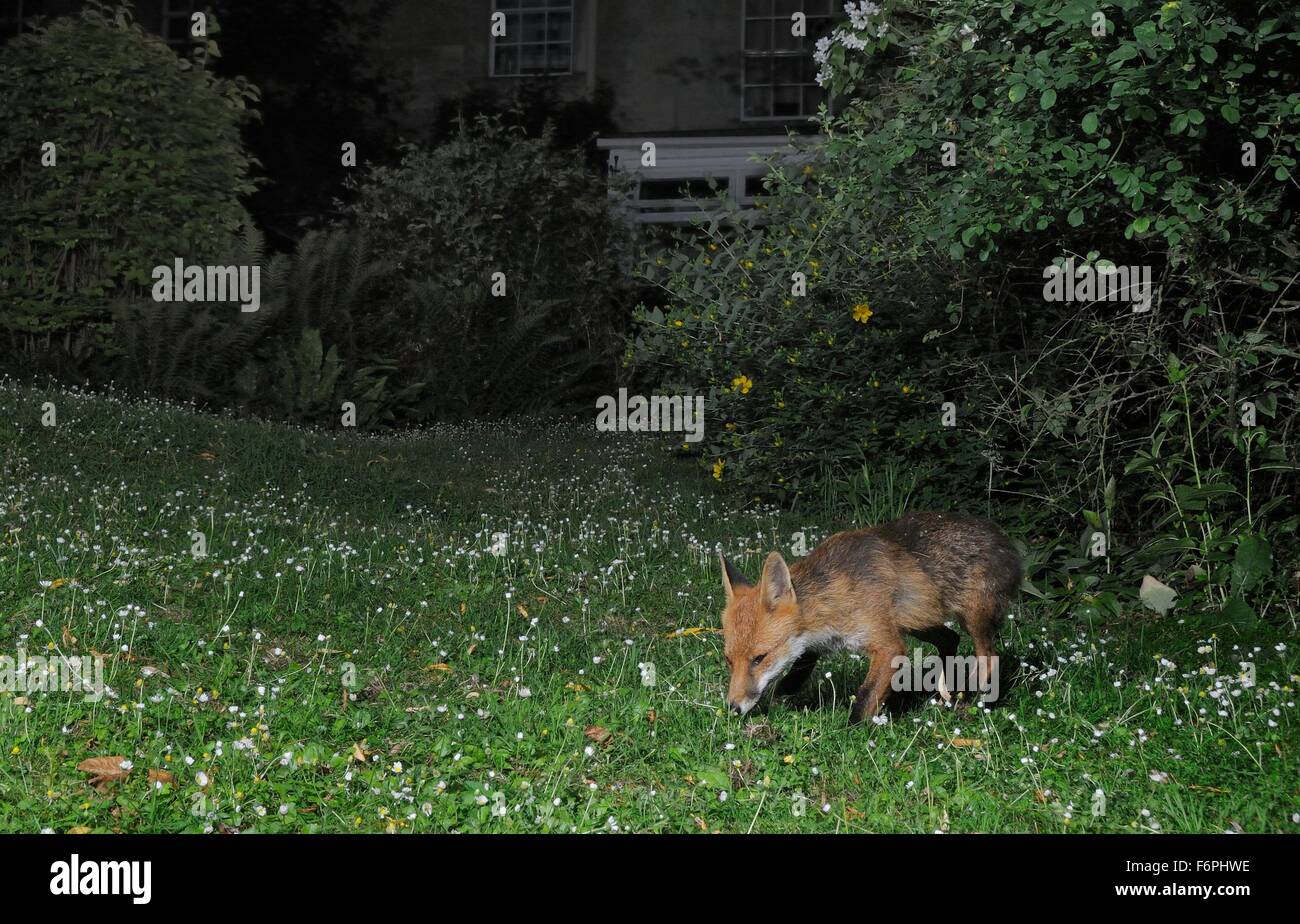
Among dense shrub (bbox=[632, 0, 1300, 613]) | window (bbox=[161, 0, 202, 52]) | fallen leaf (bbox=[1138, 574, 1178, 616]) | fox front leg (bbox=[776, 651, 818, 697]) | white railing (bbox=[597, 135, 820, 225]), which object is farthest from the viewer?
window (bbox=[161, 0, 202, 52])

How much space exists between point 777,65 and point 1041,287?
45.6ft

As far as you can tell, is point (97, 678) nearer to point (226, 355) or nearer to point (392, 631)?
point (392, 631)

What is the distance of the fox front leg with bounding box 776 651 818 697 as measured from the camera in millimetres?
5363

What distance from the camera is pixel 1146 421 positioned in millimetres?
9188

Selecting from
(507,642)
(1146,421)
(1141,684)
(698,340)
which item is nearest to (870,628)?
(1141,684)

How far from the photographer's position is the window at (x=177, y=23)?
2270 centimetres

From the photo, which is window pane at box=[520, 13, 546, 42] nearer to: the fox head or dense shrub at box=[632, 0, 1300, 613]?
dense shrub at box=[632, 0, 1300, 613]

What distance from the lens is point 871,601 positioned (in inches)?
201

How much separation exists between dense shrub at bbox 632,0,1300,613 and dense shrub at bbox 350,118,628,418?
5889mm

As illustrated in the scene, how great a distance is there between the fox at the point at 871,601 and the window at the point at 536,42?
18.9 m

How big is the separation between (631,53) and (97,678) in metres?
19.4

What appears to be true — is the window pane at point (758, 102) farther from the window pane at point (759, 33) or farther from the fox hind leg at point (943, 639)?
the fox hind leg at point (943, 639)

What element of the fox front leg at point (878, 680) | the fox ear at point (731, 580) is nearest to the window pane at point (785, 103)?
the fox ear at point (731, 580)

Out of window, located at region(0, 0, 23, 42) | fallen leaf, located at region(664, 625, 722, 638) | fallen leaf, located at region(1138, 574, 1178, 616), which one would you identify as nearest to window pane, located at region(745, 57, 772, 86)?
window, located at region(0, 0, 23, 42)
